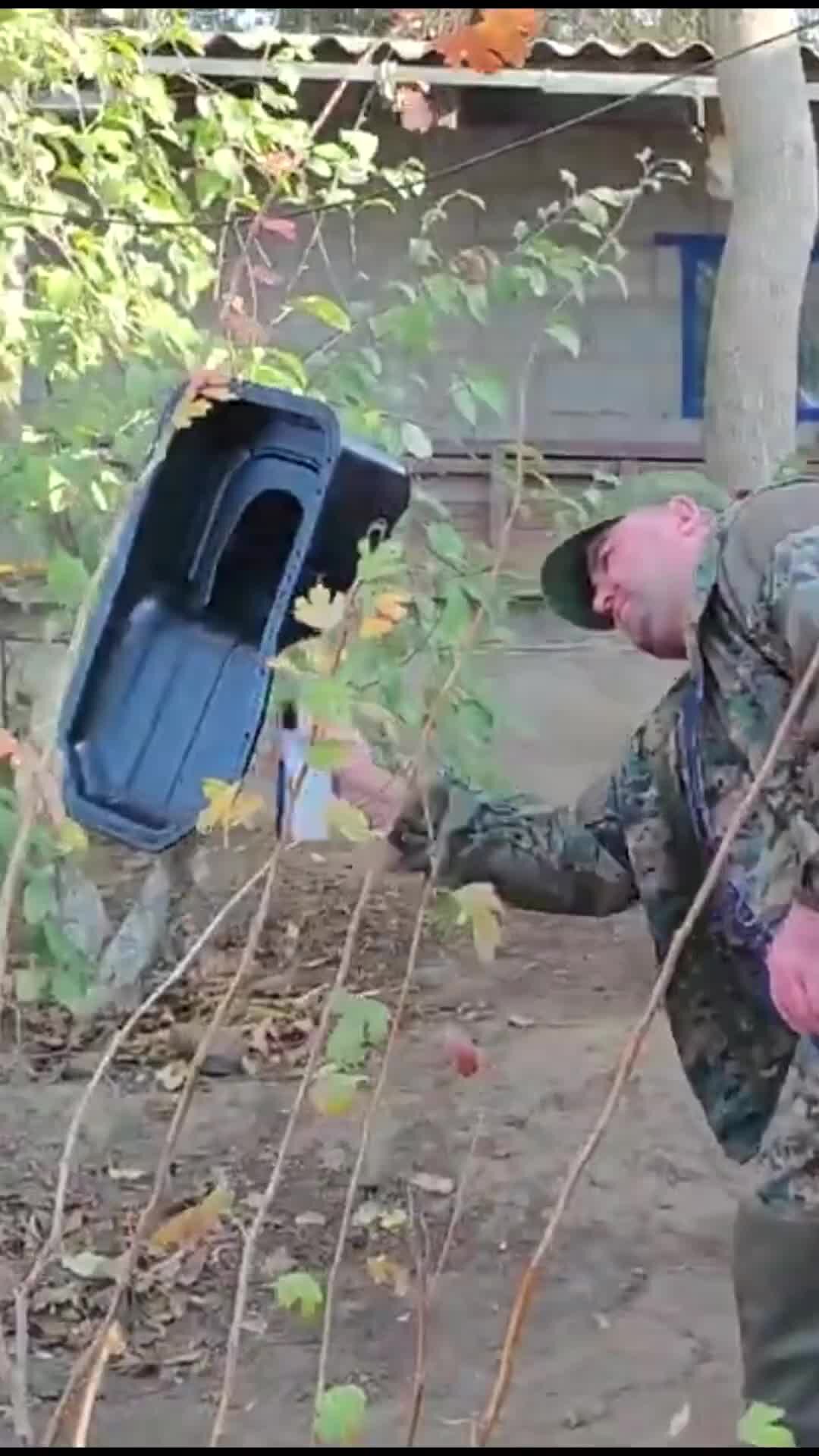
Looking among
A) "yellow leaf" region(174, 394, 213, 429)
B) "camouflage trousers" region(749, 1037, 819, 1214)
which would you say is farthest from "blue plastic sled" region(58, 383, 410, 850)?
"camouflage trousers" region(749, 1037, 819, 1214)

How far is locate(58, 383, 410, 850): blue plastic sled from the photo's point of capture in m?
3.02

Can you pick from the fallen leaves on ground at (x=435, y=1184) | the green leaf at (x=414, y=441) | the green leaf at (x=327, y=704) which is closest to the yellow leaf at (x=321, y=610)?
the green leaf at (x=327, y=704)

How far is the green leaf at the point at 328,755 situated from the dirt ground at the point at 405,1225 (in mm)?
1694

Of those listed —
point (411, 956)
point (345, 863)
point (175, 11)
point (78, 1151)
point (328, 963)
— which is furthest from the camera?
point (345, 863)

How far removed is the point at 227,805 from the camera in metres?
2.07

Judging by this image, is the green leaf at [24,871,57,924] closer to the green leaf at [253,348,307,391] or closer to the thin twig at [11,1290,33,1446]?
the green leaf at [253,348,307,391]

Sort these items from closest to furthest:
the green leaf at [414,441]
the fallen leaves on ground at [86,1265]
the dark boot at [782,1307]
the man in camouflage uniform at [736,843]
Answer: the man in camouflage uniform at [736,843], the dark boot at [782,1307], the fallen leaves on ground at [86,1265], the green leaf at [414,441]

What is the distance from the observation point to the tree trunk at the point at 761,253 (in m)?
6.85

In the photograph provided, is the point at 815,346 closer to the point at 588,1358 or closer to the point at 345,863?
the point at 345,863

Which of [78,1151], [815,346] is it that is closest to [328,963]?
[78,1151]

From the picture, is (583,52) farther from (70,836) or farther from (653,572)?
(70,836)

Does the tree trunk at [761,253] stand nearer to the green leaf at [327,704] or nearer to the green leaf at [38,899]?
the green leaf at [38,899]

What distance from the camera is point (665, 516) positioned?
2.93 metres

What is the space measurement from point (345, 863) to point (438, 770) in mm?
3331
